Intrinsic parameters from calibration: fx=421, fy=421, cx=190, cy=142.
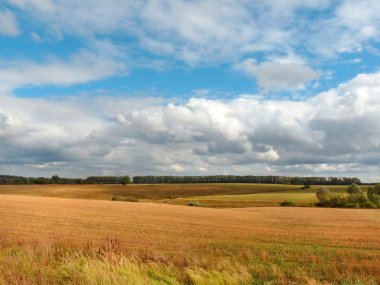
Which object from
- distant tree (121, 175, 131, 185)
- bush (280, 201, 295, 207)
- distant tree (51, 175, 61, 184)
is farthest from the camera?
distant tree (51, 175, 61, 184)

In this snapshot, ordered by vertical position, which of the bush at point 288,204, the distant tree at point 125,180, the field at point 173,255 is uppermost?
the distant tree at point 125,180

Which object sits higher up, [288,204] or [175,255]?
[175,255]

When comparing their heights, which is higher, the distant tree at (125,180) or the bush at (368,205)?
the distant tree at (125,180)

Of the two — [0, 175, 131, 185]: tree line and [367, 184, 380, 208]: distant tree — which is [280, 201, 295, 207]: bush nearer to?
[367, 184, 380, 208]: distant tree

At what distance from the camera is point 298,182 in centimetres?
19112

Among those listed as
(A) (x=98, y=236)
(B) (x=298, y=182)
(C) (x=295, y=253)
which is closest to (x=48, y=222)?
(A) (x=98, y=236)

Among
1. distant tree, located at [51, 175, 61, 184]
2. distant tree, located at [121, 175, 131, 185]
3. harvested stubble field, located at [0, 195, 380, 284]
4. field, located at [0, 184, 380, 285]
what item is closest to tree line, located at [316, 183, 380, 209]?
field, located at [0, 184, 380, 285]

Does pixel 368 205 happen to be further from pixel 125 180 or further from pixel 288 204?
pixel 125 180

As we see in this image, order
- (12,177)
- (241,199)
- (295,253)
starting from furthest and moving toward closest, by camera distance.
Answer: (12,177)
(241,199)
(295,253)

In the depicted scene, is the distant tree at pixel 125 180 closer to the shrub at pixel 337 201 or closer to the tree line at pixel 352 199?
the tree line at pixel 352 199

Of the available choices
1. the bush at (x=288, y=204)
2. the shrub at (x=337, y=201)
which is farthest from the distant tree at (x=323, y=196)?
the bush at (x=288, y=204)

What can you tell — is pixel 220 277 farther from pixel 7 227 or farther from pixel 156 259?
pixel 7 227

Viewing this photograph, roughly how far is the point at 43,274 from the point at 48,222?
2686cm

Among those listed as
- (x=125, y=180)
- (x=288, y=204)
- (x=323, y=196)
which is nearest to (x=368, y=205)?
(x=323, y=196)
